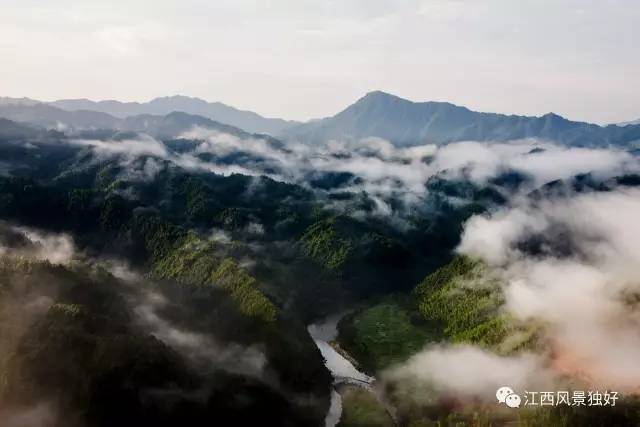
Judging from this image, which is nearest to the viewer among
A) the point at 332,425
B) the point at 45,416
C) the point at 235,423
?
the point at 45,416

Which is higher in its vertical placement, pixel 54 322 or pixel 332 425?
pixel 54 322

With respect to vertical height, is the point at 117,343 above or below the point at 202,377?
above

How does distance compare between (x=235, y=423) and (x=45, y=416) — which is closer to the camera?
(x=45, y=416)


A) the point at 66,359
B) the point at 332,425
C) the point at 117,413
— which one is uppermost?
the point at 66,359

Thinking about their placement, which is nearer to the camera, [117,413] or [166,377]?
[117,413]

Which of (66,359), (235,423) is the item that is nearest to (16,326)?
(66,359)

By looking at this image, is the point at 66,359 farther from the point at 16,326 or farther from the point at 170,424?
the point at 170,424

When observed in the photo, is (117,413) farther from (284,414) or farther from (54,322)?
(284,414)

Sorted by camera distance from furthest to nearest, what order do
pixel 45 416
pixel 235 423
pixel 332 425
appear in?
pixel 332 425 → pixel 235 423 → pixel 45 416

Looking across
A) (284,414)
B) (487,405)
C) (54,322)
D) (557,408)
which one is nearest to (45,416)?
(54,322)
